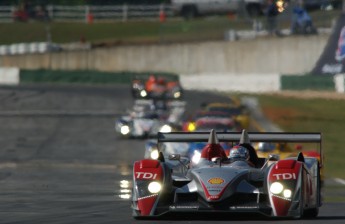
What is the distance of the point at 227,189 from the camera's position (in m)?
14.6

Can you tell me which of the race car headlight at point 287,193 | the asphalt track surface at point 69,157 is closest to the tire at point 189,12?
the asphalt track surface at point 69,157

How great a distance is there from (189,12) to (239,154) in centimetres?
6192

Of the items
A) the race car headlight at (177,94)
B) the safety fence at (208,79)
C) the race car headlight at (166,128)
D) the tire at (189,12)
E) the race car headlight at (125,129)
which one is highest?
the race car headlight at (166,128)

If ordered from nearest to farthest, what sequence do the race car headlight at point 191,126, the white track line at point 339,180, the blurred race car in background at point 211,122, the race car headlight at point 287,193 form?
1. the race car headlight at point 287,193
2. the white track line at point 339,180
3. the race car headlight at point 191,126
4. the blurred race car in background at point 211,122

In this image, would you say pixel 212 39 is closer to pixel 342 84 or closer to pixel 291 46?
pixel 291 46

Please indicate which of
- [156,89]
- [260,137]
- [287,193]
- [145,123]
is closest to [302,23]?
[156,89]

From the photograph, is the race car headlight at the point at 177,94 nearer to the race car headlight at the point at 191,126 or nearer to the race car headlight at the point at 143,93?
the race car headlight at the point at 143,93

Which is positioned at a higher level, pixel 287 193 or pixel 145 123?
pixel 287 193

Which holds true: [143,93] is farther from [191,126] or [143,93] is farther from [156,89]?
[191,126]

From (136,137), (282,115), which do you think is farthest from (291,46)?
(136,137)

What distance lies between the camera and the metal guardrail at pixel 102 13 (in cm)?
7869

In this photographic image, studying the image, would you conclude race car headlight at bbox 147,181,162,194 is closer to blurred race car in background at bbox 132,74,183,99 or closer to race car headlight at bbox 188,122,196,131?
race car headlight at bbox 188,122,196,131

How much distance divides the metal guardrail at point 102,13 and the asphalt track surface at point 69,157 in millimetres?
14993

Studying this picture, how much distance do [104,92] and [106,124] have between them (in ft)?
46.6
